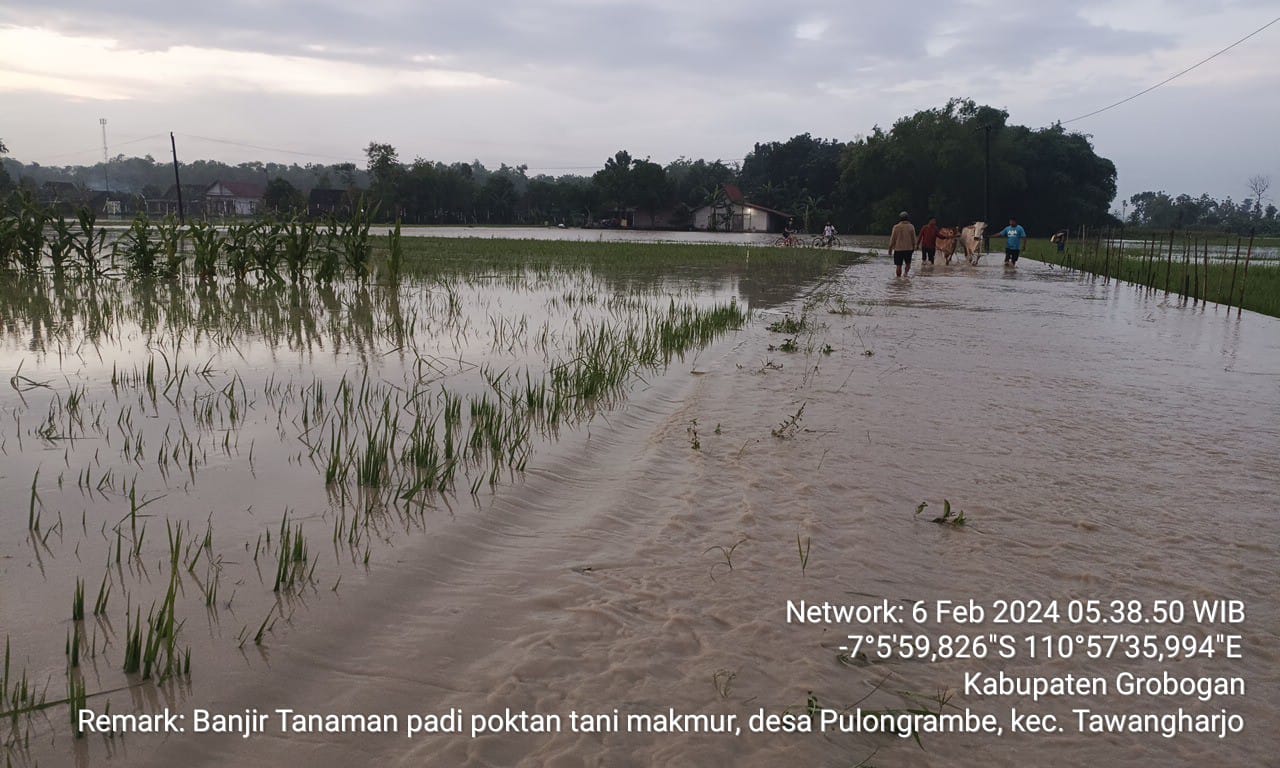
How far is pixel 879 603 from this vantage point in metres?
2.92

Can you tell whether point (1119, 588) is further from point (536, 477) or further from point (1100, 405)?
point (1100, 405)

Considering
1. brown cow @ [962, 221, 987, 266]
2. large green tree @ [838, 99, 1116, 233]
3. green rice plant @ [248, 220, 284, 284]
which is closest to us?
green rice plant @ [248, 220, 284, 284]

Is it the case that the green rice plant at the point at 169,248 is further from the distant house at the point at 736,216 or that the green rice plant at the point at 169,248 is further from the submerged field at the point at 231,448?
the distant house at the point at 736,216

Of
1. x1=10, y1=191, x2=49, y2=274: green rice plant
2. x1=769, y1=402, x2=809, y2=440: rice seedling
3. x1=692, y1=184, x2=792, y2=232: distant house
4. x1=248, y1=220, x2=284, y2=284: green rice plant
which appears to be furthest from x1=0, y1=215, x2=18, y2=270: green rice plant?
x1=692, y1=184, x2=792, y2=232: distant house

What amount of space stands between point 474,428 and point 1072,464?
3.36m

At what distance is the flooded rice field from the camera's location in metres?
2.18

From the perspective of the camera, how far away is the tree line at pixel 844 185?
206 ft

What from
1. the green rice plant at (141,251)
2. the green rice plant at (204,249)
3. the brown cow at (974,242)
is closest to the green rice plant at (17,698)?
the green rice plant at (204,249)

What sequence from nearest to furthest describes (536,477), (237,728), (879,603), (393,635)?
(237,728)
(393,635)
(879,603)
(536,477)

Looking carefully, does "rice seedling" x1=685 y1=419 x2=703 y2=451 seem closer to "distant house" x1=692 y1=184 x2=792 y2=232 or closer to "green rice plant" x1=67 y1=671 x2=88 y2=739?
"green rice plant" x1=67 y1=671 x2=88 y2=739

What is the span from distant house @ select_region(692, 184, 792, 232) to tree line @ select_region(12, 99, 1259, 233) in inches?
28.1

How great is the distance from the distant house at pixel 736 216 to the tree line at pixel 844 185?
714 mm

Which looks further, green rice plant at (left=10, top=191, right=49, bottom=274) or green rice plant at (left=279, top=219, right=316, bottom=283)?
green rice plant at (left=10, top=191, right=49, bottom=274)

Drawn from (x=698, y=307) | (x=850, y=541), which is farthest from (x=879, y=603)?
(x=698, y=307)
